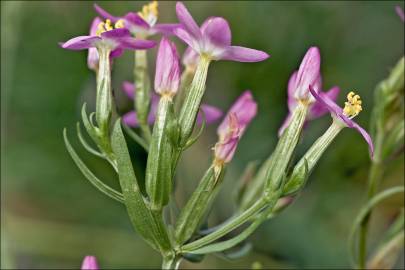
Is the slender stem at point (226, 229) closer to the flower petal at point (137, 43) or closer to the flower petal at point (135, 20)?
the flower petal at point (137, 43)

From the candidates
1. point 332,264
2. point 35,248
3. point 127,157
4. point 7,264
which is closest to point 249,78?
point 332,264

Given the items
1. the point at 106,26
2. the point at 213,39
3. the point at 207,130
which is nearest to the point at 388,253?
the point at 213,39

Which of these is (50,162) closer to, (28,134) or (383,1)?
(28,134)

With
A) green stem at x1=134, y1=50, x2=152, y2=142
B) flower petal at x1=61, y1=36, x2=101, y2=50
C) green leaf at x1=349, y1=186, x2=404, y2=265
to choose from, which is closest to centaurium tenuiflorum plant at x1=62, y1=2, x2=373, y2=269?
flower petal at x1=61, y1=36, x2=101, y2=50

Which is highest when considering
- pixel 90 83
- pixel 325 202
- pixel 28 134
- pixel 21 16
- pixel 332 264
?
pixel 21 16

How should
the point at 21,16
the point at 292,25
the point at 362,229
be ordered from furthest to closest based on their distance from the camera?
the point at 292,25 < the point at 21,16 < the point at 362,229

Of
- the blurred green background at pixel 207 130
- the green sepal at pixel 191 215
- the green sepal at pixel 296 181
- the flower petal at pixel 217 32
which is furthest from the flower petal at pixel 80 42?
the blurred green background at pixel 207 130
